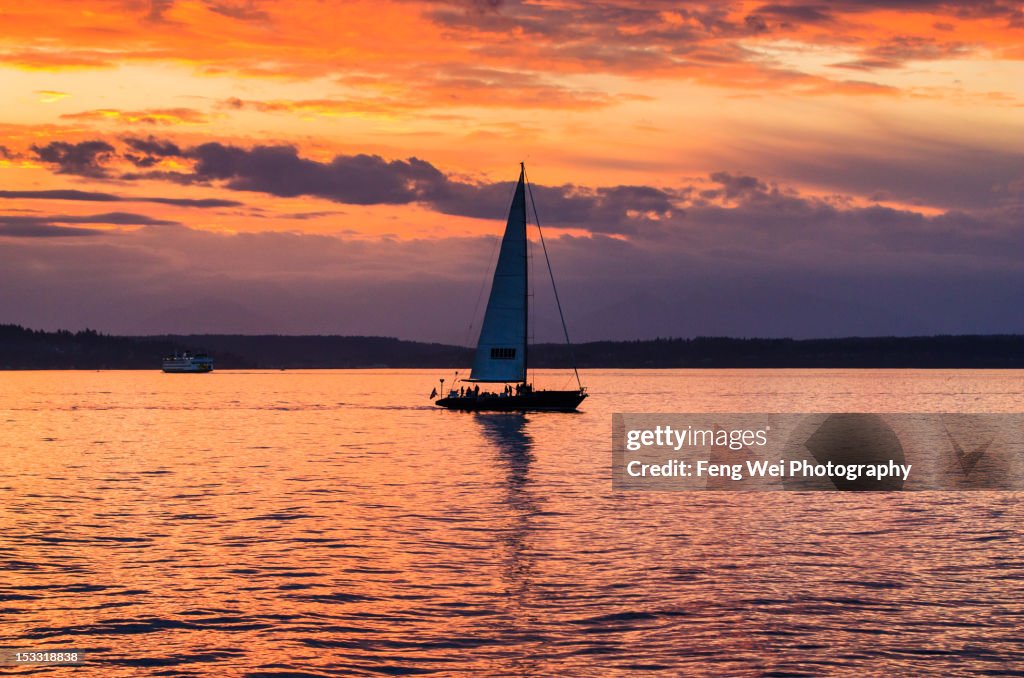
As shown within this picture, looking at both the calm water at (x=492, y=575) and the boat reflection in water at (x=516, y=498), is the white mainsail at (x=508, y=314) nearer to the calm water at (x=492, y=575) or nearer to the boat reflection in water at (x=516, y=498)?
the boat reflection in water at (x=516, y=498)

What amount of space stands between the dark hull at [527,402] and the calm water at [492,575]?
1692 inches

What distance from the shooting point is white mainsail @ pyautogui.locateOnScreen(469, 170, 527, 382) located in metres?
108

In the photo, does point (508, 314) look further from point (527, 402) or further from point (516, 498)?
point (516, 498)

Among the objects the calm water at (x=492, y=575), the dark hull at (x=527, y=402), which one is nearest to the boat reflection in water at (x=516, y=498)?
the calm water at (x=492, y=575)

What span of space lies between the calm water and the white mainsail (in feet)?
137

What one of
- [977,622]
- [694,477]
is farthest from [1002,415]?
[977,622]

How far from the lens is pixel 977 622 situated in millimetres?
27797

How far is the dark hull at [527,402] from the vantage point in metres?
111

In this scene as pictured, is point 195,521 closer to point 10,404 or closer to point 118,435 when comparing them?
point 118,435

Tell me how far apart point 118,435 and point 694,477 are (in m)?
59.7
